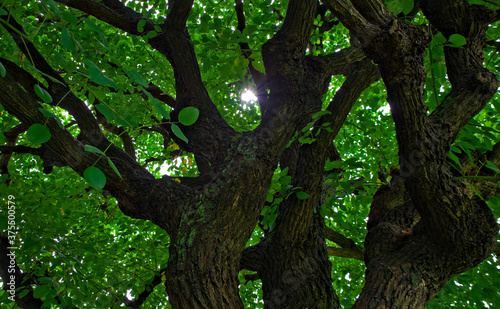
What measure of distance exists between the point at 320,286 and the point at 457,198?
3.64 feet

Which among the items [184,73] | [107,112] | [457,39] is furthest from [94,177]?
[184,73]

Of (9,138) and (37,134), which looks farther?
(9,138)

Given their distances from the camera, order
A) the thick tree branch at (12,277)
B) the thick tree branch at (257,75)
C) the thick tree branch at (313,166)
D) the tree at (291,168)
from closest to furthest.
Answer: the tree at (291,168) → the thick tree branch at (313,166) → the thick tree branch at (12,277) → the thick tree branch at (257,75)

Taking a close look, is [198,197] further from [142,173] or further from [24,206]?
[24,206]

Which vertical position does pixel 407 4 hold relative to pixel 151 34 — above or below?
below

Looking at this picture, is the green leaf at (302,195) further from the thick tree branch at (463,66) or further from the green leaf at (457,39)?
the green leaf at (457,39)

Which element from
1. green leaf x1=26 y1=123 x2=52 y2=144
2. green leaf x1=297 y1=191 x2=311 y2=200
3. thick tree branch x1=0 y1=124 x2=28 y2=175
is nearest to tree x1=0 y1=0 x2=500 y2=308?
green leaf x1=297 y1=191 x2=311 y2=200

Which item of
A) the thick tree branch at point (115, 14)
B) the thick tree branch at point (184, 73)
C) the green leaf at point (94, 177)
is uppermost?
the thick tree branch at point (115, 14)

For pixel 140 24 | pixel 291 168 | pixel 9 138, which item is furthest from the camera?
pixel 9 138

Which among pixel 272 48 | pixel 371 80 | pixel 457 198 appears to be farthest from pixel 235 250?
pixel 371 80

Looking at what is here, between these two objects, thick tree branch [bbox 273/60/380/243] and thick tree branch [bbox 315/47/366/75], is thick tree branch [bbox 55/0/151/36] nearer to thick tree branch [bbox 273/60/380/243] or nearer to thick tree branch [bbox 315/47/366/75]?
thick tree branch [bbox 315/47/366/75]

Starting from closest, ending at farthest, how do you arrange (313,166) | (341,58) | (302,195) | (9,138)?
1. (302,195)
2. (313,166)
3. (341,58)
4. (9,138)

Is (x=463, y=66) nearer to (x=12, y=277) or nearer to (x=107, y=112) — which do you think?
(x=107, y=112)

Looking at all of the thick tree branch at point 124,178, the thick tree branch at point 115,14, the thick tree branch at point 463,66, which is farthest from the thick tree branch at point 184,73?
the thick tree branch at point 463,66
